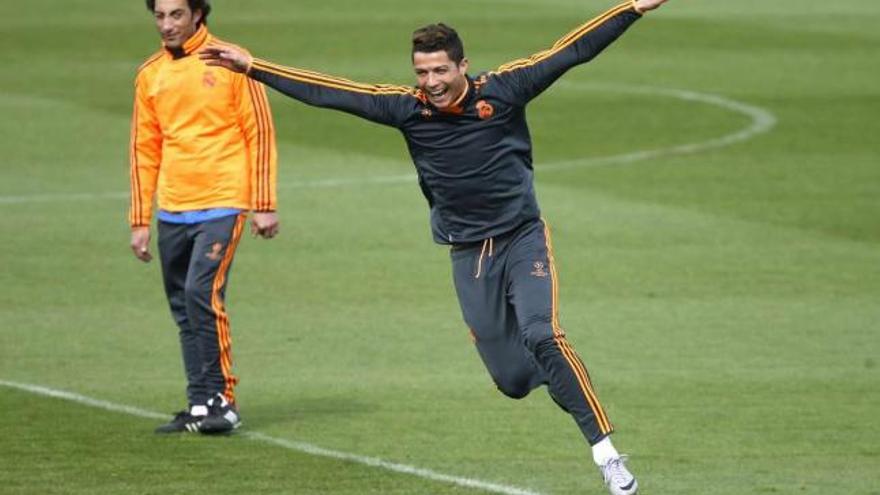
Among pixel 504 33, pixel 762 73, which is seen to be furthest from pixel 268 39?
pixel 762 73

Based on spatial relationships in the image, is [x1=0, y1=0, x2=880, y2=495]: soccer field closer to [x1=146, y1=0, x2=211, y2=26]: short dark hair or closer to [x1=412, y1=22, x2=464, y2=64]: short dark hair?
[x1=412, y1=22, x2=464, y2=64]: short dark hair

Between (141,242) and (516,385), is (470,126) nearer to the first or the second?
(516,385)

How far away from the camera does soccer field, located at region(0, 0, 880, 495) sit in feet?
38.2

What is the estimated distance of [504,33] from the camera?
124 feet

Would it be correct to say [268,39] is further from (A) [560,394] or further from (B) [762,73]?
(A) [560,394]

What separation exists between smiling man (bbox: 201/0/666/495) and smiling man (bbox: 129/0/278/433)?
4.90 feet

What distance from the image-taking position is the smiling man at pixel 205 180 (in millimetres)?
12172

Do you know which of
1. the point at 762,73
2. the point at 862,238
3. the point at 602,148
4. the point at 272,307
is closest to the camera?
the point at 272,307

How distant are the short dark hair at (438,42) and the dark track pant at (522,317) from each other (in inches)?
38.6

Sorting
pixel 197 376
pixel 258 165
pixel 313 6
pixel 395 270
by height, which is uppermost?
pixel 258 165

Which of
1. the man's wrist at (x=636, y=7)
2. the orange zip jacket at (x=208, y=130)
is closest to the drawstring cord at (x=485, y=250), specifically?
the man's wrist at (x=636, y=7)

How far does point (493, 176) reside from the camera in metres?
10.8

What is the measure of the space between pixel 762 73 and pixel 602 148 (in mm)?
8182

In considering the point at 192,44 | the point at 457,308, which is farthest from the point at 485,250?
the point at 457,308
